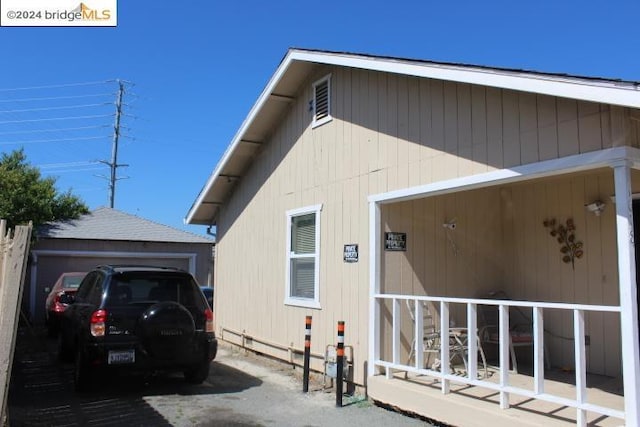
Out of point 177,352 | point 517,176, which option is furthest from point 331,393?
point 517,176

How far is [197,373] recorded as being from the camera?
825cm

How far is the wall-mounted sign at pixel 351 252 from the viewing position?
311 inches

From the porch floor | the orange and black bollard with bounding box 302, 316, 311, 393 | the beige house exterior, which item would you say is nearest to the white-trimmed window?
the beige house exterior

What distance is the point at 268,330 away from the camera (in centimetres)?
1030

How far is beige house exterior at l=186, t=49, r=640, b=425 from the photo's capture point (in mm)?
5141

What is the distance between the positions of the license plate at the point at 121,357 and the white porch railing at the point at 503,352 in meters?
3.00

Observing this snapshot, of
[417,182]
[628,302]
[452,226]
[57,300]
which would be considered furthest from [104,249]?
[628,302]

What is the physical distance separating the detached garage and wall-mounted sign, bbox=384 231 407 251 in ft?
45.1

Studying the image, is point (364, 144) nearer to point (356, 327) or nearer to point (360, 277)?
point (360, 277)

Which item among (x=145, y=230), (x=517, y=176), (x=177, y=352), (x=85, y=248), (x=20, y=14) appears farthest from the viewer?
(x=145, y=230)

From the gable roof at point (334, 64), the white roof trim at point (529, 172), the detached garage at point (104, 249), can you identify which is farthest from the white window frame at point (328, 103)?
the detached garage at point (104, 249)

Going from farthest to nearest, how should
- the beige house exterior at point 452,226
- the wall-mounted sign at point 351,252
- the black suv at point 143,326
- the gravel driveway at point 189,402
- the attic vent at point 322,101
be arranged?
the attic vent at point 322,101, the wall-mounted sign at point 351,252, the black suv at point 143,326, the gravel driveway at point 189,402, the beige house exterior at point 452,226

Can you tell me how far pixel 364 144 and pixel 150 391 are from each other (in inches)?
172

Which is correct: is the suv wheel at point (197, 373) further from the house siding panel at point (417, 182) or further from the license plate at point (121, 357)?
the house siding panel at point (417, 182)
